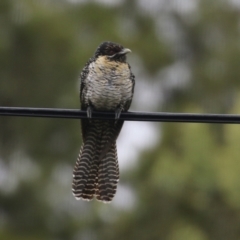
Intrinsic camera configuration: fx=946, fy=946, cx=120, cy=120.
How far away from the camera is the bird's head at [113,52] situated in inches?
300

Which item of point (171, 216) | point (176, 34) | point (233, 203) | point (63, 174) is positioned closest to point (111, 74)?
point (233, 203)

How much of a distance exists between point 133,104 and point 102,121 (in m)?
8.04

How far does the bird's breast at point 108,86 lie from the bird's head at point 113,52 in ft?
0.43

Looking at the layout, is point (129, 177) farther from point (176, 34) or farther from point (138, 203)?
point (176, 34)

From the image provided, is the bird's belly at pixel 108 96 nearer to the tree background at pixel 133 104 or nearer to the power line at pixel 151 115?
the power line at pixel 151 115

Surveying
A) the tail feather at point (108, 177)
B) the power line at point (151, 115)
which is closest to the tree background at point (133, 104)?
the tail feather at point (108, 177)

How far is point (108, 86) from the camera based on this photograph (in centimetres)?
746

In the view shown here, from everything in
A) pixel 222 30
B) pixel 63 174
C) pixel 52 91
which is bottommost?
pixel 63 174

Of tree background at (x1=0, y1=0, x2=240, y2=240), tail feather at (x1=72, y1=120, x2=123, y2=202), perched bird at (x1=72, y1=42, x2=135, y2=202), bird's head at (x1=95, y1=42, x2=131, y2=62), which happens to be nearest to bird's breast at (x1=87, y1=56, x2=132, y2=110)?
perched bird at (x1=72, y1=42, x2=135, y2=202)

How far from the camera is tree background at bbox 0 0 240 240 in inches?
451

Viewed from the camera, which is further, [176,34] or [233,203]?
[176,34]

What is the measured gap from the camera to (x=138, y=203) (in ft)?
42.2

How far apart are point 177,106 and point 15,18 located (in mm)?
3205

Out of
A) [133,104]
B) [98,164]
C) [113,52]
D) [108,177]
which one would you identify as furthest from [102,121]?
[133,104]
